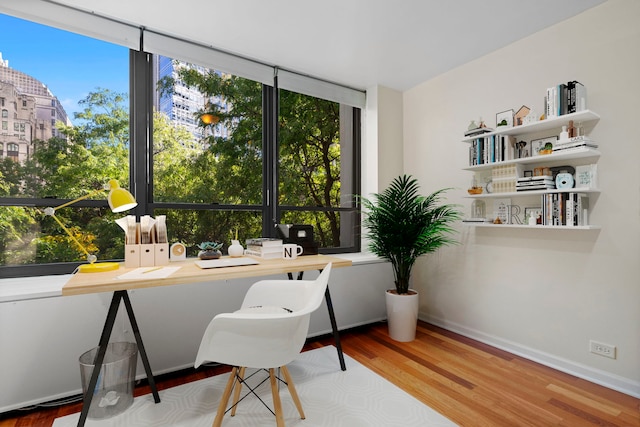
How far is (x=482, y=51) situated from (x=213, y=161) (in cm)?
255

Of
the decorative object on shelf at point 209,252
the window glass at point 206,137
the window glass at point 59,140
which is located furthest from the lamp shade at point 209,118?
the decorative object on shelf at point 209,252

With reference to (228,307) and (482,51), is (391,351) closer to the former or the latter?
(228,307)

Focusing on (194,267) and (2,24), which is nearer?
(194,267)

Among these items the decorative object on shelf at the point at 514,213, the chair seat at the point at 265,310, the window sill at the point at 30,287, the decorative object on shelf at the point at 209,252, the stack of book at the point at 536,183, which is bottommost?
the chair seat at the point at 265,310

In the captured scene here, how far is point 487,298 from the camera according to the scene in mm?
2857

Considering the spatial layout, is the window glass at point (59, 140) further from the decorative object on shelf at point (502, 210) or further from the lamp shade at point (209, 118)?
the decorative object on shelf at point (502, 210)

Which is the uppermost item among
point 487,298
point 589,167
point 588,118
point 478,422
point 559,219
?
point 588,118

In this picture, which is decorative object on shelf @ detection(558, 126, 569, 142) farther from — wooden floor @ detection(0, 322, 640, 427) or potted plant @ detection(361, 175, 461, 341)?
wooden floor @ detection(0, 322, 640, 427)

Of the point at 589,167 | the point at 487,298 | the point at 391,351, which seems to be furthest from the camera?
the point at 487,298

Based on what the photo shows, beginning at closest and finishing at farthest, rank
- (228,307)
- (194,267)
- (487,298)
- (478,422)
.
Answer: (478,422)
(194,267)
(228,307)
(487,298)

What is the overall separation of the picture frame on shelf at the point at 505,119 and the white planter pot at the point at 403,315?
1.57 m

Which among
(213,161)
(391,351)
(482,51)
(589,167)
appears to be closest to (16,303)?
(213,161)

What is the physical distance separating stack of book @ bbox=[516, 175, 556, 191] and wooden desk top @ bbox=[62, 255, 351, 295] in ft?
4.71

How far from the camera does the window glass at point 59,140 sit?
2188 millimetres
